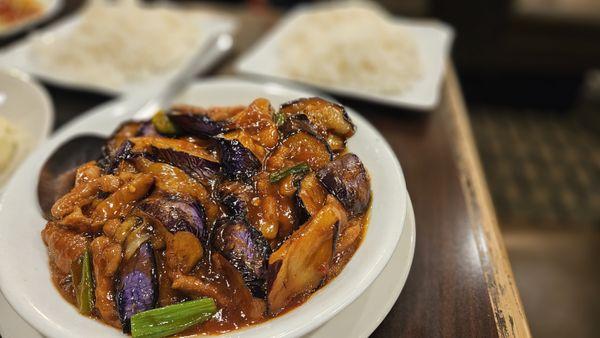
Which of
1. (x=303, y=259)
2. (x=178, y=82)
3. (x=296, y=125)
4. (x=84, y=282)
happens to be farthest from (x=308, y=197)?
(x=178, y=82)

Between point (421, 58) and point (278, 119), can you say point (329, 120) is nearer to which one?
point (278, 119)

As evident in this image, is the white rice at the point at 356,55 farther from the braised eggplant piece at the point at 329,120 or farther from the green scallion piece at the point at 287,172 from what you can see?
the green scallion piece at the point at 287,172

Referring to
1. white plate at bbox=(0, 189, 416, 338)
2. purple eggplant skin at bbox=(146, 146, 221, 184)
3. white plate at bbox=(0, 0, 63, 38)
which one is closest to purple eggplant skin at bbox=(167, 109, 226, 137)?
purple eggplant skin at bbox=(146, 146, 221, 184)

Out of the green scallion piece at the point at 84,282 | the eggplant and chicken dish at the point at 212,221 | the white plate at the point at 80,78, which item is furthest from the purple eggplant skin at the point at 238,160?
the white plate at the point at 80,78

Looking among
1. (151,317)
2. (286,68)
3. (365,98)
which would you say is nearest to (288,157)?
(151,317)

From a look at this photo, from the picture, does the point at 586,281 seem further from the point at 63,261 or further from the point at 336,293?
the point at 63,261
